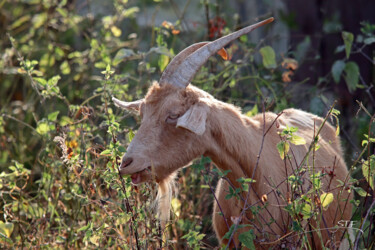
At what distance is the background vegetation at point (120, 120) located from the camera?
3.06 metres

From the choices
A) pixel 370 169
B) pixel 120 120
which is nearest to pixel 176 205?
pixel 120 120

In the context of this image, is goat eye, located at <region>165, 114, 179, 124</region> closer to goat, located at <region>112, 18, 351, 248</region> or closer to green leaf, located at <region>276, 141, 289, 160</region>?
goat, located at <region>112, 18, 351, 248</region>

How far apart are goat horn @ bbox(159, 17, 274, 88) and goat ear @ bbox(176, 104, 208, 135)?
0.18 metres

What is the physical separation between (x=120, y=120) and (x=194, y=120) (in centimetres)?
116

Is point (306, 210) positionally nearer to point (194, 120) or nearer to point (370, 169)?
point (370, 169)

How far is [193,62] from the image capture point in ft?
9.93

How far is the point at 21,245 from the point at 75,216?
0.42 metres

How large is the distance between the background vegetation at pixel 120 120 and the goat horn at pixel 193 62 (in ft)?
1.21

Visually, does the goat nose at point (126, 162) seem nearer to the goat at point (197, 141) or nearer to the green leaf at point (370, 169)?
the goat at point (197, 141)

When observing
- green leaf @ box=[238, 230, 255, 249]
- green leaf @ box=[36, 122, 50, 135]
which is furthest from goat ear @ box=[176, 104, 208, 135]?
green leaf @ box=[36, 122, 50, 135]

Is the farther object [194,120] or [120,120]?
[120,120]

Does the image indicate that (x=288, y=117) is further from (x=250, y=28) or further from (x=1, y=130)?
(x=1, y=130)

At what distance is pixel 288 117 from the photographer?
3705 millimetres

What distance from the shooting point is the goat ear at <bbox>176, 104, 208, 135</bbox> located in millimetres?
2885
